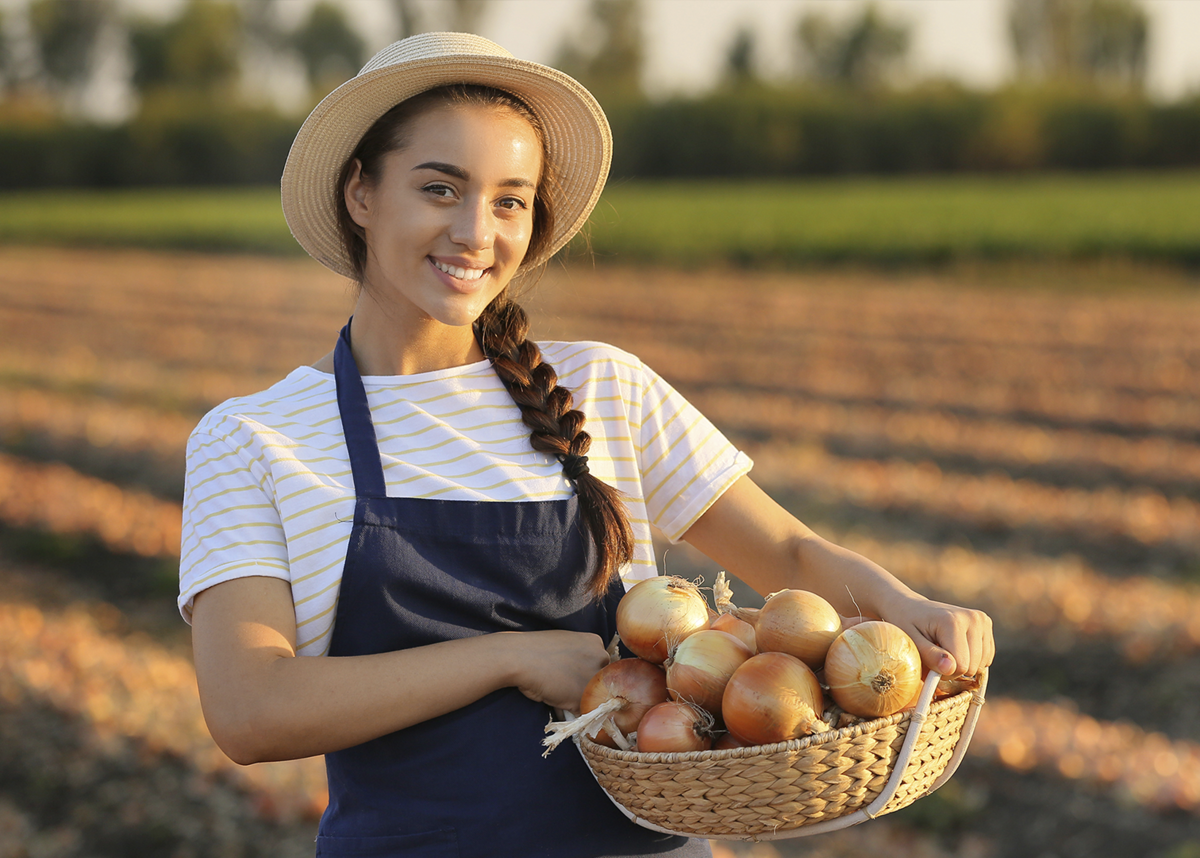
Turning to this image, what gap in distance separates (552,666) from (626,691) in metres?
0.10

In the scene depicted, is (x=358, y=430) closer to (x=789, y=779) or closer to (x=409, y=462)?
(x=409, y=462)

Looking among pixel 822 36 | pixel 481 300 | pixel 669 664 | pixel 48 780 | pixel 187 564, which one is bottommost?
pixel 48 780

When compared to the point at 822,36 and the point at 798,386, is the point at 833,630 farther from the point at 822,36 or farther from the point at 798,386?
the point at 822,36

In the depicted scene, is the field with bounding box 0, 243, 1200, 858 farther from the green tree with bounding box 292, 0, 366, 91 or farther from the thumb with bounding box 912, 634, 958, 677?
the green tree with bounding box 292, 0, 366, 91

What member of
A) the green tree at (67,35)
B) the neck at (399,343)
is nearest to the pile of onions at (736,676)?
the neck at (399,343)

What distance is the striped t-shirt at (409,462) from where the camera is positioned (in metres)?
1.28

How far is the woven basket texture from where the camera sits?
1.15 m

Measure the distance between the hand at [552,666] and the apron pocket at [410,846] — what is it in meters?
0.18

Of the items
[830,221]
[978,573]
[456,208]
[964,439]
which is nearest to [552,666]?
[456,208]

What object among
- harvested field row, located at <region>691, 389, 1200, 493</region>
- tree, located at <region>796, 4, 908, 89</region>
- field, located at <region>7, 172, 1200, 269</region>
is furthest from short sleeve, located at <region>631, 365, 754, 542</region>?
tree, located at <region>796, 4, 908, 89</region>

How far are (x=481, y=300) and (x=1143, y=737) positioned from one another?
11.2 ft

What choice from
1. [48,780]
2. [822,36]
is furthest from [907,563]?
[822,36]

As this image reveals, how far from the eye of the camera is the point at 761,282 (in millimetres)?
18047

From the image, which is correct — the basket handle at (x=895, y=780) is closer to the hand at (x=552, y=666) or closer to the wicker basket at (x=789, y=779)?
the wicker basket at (x=789, y=779)
